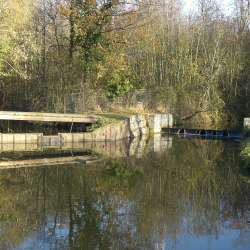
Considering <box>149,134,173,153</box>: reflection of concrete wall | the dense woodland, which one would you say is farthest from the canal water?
the dense woodland

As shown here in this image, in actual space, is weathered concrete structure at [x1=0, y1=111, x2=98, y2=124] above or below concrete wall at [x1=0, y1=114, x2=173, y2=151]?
above

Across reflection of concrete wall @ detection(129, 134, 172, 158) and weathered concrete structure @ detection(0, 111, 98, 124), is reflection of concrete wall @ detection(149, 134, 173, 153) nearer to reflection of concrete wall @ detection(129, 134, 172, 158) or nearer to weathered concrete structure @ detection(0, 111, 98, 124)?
reflection of concrete wall @ detection(129, 134, 172, 158)

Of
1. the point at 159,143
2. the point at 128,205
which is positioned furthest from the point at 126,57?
the point at 128,205

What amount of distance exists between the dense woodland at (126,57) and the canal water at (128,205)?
9943 millimetres

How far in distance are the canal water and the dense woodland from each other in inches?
391

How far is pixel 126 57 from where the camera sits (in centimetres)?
3575

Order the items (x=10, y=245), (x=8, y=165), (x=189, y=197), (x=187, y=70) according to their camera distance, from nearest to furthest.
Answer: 1. (x=10, y=245)
2. (x=189, y=197)
3. (x=8, y=165)
4. (x=187, y=70)

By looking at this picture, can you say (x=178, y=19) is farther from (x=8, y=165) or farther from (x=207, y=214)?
(x=207, y=214)

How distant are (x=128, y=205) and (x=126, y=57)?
23620 mm

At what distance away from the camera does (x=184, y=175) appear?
17.1 m

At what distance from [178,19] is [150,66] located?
4.19 m

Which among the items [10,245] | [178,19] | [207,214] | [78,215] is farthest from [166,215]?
[178,19]

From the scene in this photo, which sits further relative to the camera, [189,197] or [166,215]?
[189,197]

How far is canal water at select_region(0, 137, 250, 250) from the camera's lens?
10.2 m
